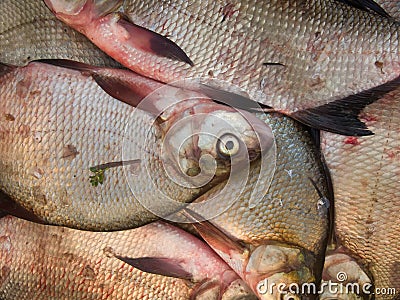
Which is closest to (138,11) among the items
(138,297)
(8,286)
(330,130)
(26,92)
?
(26,92)

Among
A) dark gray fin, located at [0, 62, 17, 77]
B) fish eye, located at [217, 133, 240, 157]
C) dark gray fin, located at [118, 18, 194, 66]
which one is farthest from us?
dark gray fin, located at [0, 62, 17, 77]

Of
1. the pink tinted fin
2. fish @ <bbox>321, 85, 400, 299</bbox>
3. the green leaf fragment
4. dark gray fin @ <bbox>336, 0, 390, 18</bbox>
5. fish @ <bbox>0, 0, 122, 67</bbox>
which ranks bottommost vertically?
the pink tinted fin

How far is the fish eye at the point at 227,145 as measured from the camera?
216 cm

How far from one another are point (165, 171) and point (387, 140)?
1038mm

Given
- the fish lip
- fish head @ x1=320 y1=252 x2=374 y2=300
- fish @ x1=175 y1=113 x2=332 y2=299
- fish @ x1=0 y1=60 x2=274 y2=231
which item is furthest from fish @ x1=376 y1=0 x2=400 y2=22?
the fish lip

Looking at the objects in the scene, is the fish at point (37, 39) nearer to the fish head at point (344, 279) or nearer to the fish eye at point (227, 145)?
the fish eye at point (227, 145)

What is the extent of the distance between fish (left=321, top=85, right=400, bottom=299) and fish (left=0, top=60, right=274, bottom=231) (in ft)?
1.36

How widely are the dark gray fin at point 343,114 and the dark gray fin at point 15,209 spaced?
130 centimetres

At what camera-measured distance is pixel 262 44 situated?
2.30 metres

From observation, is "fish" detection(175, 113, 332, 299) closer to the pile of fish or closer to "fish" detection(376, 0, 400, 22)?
the pile of fish

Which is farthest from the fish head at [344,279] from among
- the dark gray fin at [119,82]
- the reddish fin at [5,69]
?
the reddish fin at [5,69]

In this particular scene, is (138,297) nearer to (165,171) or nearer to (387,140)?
(165,171)

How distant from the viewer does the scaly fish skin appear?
7.50ft

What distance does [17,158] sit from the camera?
7.68ft
